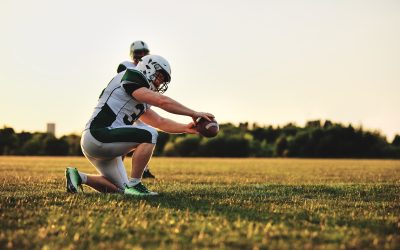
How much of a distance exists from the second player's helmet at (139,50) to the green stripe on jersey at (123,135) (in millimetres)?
3990

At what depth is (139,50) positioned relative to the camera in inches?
375

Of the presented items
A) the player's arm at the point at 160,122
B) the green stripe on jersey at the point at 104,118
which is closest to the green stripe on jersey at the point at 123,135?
the green stripe on jersey at the point at 104,118

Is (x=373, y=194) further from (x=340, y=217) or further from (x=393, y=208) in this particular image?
(x=340, y=217)

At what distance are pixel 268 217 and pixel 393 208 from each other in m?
1.78

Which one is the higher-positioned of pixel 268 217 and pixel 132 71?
pixel 132 71

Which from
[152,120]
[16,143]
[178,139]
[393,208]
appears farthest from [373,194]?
[178,139]

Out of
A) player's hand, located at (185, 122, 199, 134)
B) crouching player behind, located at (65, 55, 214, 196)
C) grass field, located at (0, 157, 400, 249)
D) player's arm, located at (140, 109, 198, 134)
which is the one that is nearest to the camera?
grass field, located at (0, 157, 400, 249)

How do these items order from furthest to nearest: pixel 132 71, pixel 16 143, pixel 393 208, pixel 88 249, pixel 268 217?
1. pixel 16 143
2. pixel 132 71
3. pixel 393 208
4. pixel 268 217
5. pixel 88 249

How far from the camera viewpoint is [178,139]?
7819 centimetres

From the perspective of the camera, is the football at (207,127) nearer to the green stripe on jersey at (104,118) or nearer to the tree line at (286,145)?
the green stripe on jersey at (104,118)

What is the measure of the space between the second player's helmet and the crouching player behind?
345cm

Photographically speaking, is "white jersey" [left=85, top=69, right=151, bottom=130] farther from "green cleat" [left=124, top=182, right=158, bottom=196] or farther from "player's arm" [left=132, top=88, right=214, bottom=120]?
"green cleat" [left=124, top=182, right=158, bottom=196]

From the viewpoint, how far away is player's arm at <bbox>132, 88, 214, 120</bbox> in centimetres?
559

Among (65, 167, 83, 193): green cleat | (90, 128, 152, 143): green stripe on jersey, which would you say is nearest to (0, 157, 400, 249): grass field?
(65, 167, 83, 193): green cleat
